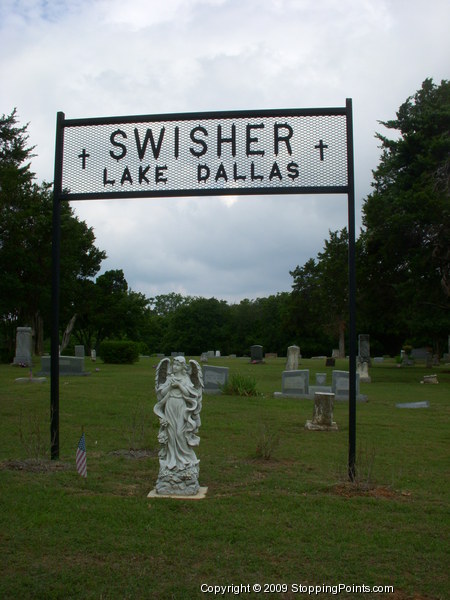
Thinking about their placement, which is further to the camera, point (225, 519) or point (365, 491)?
point (365, 491)

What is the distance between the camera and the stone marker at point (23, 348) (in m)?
28.8

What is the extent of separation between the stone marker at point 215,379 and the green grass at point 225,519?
24.9 ft

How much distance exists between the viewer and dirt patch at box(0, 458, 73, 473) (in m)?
7.38

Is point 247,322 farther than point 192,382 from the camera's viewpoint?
Yes

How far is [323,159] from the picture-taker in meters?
7.12

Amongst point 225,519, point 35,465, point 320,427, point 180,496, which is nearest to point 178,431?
point 180,496

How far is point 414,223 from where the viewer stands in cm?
2602

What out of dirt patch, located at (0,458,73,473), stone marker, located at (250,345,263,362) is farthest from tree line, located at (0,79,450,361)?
dirt patch, located at (0,458,73,473)

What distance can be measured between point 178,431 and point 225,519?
1174 mm

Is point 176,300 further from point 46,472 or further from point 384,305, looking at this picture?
point 46,472

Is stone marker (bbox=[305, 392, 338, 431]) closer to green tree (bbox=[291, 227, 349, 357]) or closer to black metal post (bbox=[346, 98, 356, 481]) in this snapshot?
black metal post (bbox=[346, 98, 356, 481])

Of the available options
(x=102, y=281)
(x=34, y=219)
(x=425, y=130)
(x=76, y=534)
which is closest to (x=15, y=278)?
(x=34, y=219)

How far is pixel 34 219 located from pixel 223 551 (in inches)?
1399

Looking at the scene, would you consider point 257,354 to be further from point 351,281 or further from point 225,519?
point 225,519
